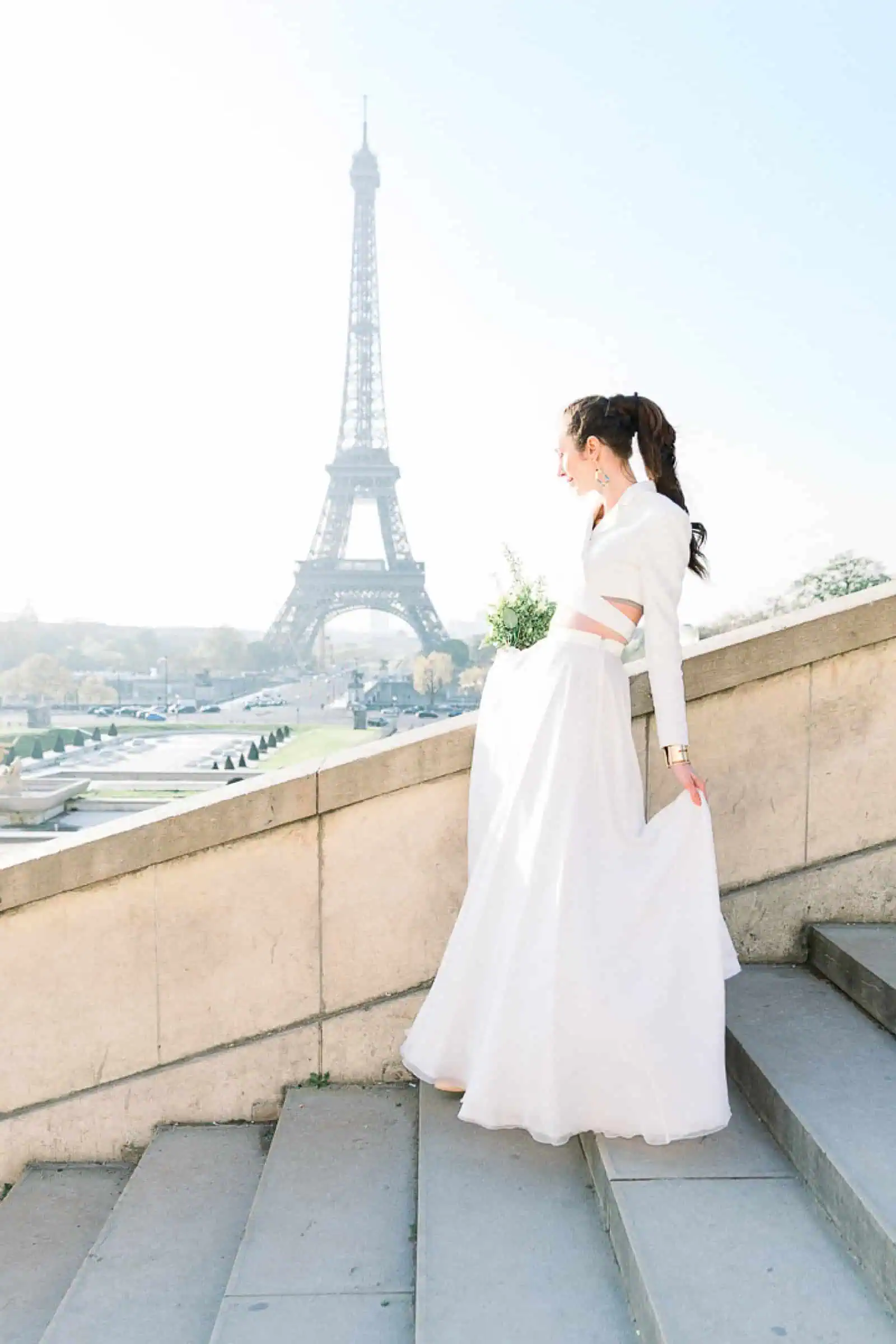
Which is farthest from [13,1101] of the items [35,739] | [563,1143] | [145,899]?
[35,739]

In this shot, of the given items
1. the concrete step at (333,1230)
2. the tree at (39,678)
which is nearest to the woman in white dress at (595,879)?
the concrete step at (333,1230)

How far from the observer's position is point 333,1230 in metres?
2.14

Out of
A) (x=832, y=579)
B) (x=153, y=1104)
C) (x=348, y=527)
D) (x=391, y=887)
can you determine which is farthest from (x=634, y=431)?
(x=348, y=527)

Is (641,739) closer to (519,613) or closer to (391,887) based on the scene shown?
(391,887)

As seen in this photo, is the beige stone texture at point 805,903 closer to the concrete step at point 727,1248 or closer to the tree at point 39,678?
the concrete step at point 727,1248

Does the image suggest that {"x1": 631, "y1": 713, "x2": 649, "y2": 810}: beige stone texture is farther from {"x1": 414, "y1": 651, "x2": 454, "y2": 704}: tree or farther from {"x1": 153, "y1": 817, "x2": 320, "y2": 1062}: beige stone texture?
{"x1": 414, "y1": 651, "x2": 454, "y2": 704}: tree

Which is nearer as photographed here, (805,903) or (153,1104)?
(153,1104)

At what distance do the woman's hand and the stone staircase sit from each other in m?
0.64

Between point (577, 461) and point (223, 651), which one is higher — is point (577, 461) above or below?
above

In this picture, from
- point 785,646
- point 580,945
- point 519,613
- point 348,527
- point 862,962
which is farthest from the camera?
point 348,527

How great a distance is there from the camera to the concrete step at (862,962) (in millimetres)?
2473

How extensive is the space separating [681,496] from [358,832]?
1.23 m

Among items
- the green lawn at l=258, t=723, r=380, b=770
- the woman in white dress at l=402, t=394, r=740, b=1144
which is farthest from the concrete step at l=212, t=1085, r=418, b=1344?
the green lawn at l=258, t=723, r=380, b=770

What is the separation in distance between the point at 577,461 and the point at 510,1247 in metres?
1.65
